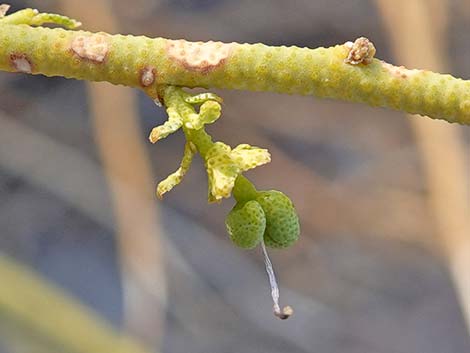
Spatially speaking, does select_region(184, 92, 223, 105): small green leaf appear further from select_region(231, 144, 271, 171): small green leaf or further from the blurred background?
the blurred background

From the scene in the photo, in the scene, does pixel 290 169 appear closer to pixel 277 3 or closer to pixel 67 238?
pixel 277 3

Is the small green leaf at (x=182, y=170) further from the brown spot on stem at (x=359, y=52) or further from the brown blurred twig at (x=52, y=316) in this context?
the brown blurred twig at (x=52, y=316)

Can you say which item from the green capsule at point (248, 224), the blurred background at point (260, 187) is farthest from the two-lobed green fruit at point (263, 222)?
the blurred background at point (260, 187)

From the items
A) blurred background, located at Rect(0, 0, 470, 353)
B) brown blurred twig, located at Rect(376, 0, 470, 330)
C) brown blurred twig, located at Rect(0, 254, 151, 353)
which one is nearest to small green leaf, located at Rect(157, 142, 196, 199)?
brown blurred twig, located at Rect(0, 254, 151, 353)

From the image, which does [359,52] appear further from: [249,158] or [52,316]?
[52,316]

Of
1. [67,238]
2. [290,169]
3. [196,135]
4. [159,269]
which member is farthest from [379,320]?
[196,135]

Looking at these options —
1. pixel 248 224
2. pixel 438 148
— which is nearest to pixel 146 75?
pixel 248 224
